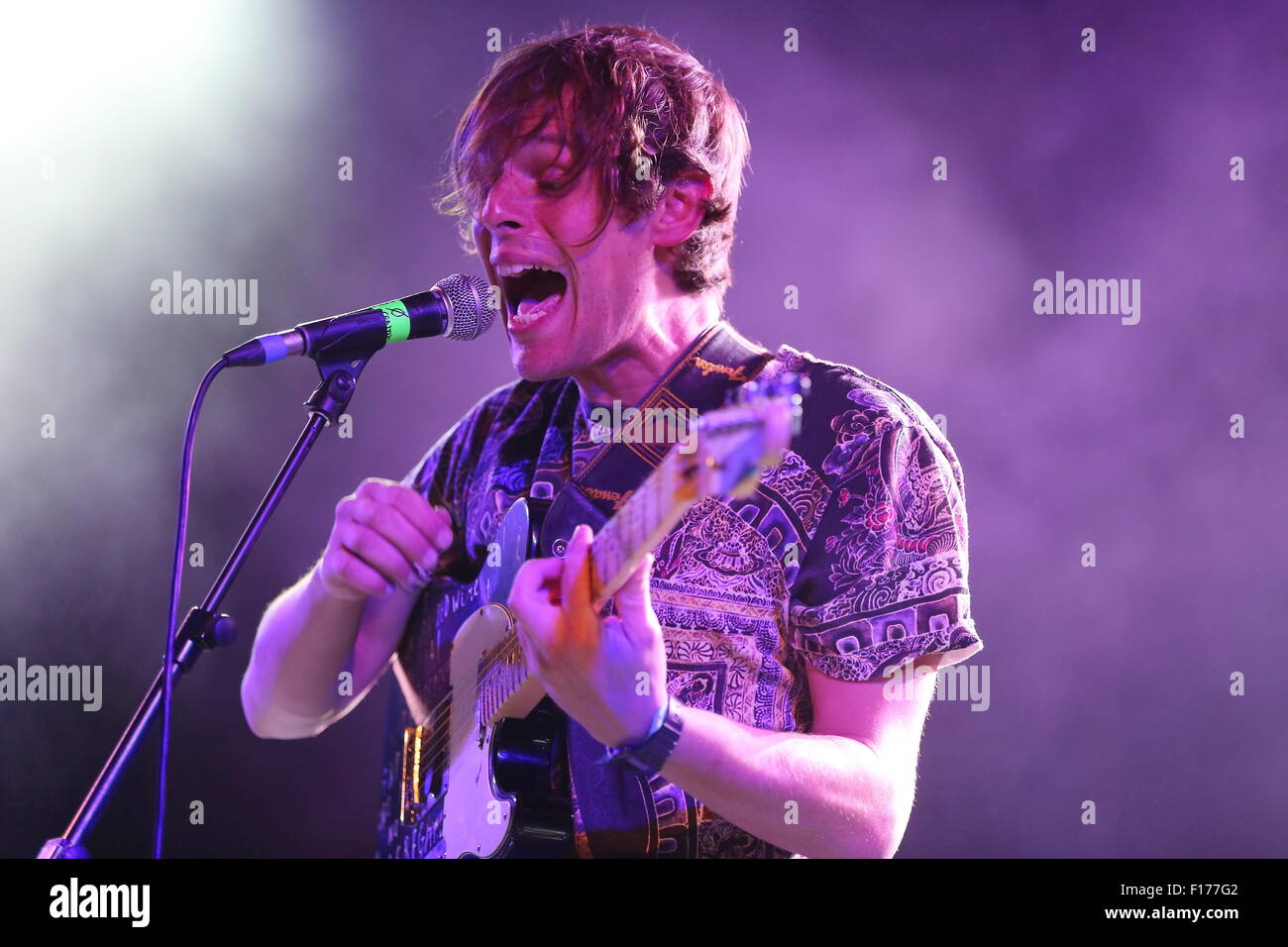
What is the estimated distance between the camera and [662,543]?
6.33 ft

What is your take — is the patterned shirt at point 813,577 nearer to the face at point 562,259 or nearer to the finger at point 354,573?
the face at point 562,259

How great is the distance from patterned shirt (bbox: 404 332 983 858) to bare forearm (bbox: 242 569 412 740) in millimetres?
646

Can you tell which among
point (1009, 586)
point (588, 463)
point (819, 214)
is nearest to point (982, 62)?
point (819, 214)

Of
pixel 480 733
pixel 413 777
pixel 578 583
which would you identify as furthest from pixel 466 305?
pixel 413 777

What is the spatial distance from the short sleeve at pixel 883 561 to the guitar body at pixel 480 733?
464 millimetres

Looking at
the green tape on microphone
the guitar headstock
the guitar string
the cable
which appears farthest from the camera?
the green tape on microphone

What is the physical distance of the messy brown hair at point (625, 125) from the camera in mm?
2125

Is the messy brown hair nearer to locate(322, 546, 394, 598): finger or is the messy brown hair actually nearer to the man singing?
the man singing

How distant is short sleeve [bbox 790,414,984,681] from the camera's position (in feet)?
5.72

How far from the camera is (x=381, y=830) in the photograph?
2.30 meters

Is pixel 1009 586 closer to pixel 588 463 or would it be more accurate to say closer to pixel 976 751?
pixel 976 751

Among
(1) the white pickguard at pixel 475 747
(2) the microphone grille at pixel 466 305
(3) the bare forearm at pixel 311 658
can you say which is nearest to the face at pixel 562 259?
(2) the microphone grille at pixel 466 305

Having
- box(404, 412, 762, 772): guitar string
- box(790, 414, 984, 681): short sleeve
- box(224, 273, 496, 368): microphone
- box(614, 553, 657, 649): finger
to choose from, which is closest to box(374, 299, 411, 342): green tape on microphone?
box(224, 273, 496, 368): microphone

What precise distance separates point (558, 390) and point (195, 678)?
1709 mm
